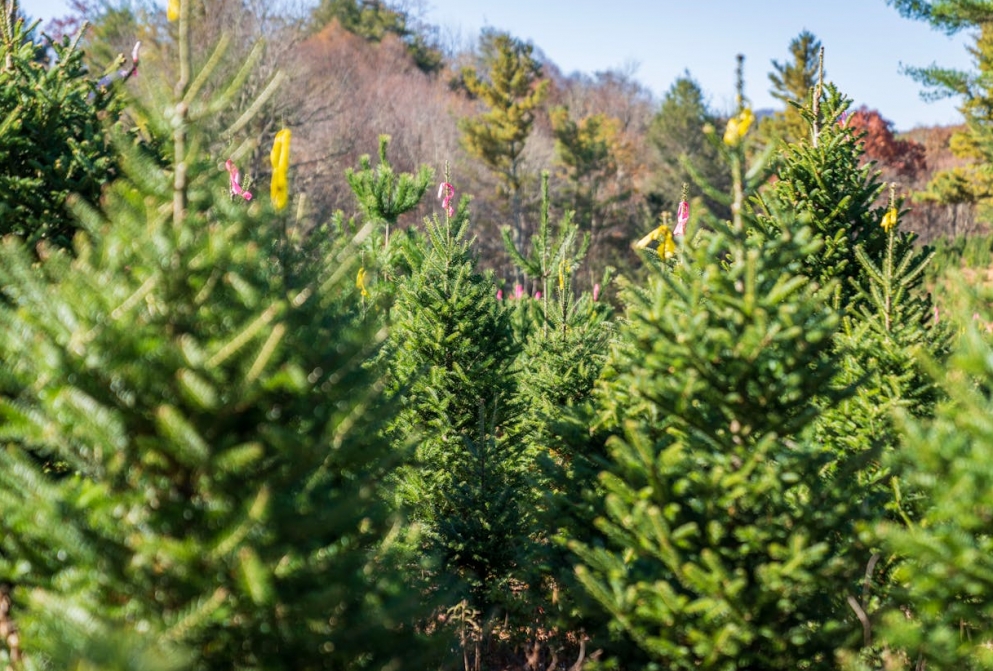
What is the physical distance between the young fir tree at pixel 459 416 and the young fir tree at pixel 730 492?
2.25m

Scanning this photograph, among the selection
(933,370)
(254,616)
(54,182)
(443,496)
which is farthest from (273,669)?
(443,496)

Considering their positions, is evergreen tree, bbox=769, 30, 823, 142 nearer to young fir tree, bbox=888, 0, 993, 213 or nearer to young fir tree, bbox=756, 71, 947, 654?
young fir tree, bbox=888, 0, 993, 213

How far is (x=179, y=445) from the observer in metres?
2.21

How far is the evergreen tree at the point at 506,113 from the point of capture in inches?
1109

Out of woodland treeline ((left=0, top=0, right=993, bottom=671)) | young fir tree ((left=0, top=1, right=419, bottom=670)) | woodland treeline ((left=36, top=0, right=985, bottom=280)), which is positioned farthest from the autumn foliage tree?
young fir tree ((left=0, top=1, right=419, bottom=670))

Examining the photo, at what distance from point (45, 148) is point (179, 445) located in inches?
101

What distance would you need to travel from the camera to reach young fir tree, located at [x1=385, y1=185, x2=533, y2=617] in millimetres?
5312

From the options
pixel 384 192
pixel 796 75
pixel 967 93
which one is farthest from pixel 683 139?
pixel 384 192

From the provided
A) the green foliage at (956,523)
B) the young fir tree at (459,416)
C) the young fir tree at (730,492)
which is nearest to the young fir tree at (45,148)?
the young fir tree at (459,416)

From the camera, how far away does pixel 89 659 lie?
174 centimetres

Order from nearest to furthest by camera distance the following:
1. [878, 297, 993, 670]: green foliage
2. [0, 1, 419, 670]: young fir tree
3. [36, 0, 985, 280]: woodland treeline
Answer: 1. [0, 1, 419, 670]: young fir tree
2. [878, 297, 993, 670]: green foliage
3. [36, 0, 985, 280]: woodland treeline

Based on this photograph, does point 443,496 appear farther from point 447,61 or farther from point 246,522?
point 447,61

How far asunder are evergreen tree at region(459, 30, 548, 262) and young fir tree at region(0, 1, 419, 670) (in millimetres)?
25329

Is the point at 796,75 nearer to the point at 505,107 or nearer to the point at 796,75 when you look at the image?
the point at 796,75
